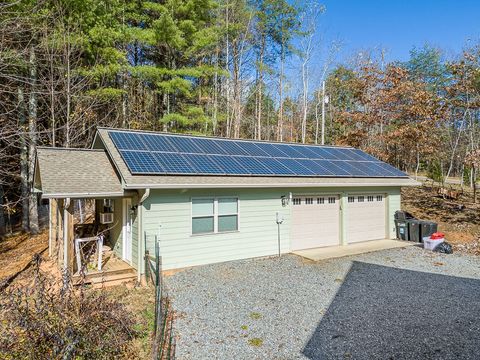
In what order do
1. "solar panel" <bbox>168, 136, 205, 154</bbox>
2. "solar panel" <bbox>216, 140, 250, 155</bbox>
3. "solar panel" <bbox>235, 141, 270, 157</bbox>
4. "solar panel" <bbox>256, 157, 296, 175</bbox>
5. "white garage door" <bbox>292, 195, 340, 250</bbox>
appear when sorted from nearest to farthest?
"solar panel" <bbox>168, 136, 205, 154</bbox> → "solar panel" <bbox>256, 157, 296, 175</bbox> → "white garage door" <bbox>292, 195, 340, 250</bbox> → "solar panel" <bbox>216, 140, 250, 155</bbox> → "solar panel" <bbox>235, 141, 270, 157</bbox>

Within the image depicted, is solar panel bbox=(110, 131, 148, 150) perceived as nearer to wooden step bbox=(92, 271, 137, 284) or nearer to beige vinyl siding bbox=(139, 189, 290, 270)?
beige vinyl siding bbox=(139, 189, 290, 270)

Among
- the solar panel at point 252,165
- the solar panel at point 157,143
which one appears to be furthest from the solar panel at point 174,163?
the solar panel at point 252,165

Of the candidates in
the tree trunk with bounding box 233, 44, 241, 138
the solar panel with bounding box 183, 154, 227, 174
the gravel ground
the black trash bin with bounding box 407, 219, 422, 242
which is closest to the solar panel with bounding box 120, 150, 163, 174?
the solar panel with bounding box 183, 154, 227, 174

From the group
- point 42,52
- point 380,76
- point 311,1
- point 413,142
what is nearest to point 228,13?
point 311,1

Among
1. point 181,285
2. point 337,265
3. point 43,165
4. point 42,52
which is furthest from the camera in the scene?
point 42,52

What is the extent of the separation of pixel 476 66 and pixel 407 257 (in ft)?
39.6

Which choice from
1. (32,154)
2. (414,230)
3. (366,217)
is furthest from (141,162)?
(414,230)

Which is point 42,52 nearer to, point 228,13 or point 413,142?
point 228,13

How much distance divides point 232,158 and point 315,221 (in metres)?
3.57

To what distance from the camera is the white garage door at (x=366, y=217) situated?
11.9 m

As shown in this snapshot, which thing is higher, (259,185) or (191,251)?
(259,185)

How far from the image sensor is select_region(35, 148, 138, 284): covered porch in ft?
24.0

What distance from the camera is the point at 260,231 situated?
985 centimetres

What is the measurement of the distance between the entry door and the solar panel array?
4.64 ft
